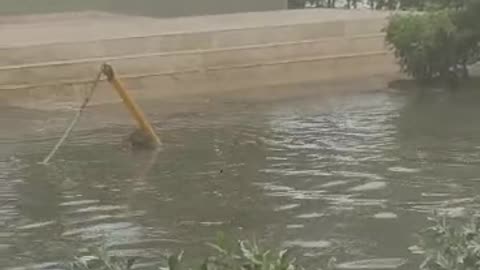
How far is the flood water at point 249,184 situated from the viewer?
7918mm

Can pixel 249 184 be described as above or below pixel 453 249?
below

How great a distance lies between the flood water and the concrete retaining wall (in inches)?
59.9

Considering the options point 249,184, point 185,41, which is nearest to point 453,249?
point 249,184

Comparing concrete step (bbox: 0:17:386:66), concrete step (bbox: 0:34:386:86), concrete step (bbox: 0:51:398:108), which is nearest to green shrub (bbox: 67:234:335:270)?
concrete step (bbox: 0:51:398:108)

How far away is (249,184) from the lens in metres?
9.93

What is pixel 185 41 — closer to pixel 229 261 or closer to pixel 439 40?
pixel 439 40

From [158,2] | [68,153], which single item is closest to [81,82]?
[68,153]

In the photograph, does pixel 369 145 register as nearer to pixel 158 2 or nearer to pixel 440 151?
pixel 440 151

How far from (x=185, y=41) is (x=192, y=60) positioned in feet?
1.31

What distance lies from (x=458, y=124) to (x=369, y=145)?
1.88 metres

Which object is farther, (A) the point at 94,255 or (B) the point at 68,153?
(B) the point at 68,153

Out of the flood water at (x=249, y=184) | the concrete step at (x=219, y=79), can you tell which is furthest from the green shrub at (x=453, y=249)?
the concrete step at (x=219, y=79)

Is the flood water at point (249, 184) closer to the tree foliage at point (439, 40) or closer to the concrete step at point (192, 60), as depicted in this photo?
the concrete step at point (192, 60)

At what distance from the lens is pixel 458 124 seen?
1316 cm
